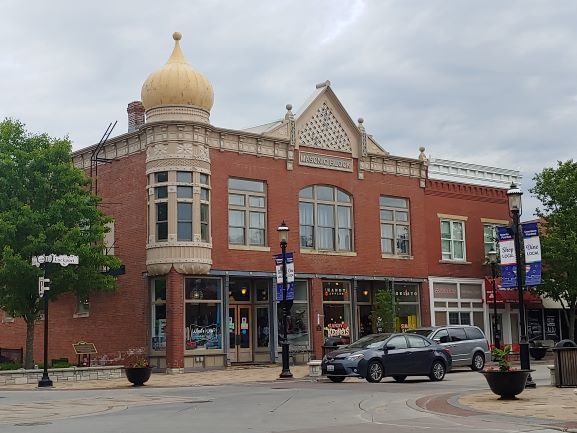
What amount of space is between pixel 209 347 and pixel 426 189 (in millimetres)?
15297

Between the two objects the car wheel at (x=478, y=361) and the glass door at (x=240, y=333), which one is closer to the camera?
the car wheel at (x=478, y=361)

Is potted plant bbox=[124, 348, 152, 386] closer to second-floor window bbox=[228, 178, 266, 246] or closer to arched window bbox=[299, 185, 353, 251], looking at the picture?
second-floor window bbox=[228, 178, 266, 246]

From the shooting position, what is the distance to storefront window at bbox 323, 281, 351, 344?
37869 millimetres

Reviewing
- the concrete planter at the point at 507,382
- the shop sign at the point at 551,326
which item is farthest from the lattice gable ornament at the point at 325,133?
the concrete planter at the point at 507,382

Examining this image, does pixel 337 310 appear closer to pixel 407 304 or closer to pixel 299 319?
pixel 299 319

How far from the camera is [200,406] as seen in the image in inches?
705

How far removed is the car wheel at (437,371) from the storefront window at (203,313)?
1089 centimetres

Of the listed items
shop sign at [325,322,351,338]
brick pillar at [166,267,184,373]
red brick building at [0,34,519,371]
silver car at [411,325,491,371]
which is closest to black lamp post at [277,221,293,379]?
silver car at [411,325,491,371]

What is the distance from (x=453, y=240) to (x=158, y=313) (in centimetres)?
1746

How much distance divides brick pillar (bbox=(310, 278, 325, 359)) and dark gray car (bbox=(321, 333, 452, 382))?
10826mm

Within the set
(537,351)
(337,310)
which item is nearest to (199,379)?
(337,310)

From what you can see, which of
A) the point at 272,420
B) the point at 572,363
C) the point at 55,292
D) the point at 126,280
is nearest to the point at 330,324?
the point at 126,280

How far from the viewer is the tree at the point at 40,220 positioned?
30.1m

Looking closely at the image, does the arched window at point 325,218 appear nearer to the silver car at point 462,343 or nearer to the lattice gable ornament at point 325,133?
the lattice gable ornament at point 325,133
